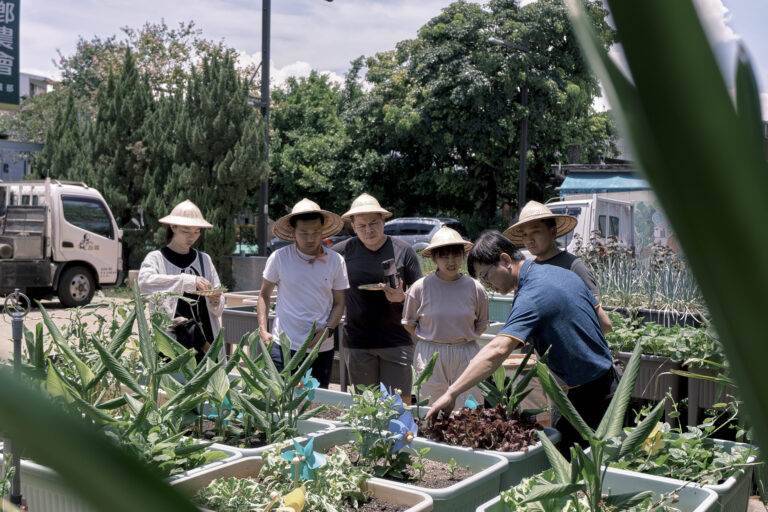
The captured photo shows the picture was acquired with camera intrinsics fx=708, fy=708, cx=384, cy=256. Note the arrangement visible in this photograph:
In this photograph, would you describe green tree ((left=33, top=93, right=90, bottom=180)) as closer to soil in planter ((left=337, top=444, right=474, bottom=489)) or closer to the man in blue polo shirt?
the man in blue polo shirt

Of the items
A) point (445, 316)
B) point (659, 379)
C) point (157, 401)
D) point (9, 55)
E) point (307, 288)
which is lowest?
point (659, 379)

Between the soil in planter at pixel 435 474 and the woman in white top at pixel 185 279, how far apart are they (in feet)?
5.67

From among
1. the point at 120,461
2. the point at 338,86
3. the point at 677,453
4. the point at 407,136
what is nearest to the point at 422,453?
the point at 677,453

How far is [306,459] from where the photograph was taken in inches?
77.0

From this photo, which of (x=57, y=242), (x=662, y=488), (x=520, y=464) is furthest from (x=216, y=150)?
(x=662, y=488)

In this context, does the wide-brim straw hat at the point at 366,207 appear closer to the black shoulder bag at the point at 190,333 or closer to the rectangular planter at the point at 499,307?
the black shoulder bag at the point at 190,333

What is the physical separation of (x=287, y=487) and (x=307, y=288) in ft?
6.82

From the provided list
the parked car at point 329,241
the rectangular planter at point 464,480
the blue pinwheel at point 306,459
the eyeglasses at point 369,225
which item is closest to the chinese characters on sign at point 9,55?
the parked car at point 329,241

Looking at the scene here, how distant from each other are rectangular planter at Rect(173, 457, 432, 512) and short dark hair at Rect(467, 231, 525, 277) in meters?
1.36

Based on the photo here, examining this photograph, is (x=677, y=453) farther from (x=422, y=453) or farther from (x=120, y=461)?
(x=120, y=461)

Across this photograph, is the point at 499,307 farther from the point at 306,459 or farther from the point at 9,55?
the point at 9,55

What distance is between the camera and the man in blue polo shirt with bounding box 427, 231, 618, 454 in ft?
8.31

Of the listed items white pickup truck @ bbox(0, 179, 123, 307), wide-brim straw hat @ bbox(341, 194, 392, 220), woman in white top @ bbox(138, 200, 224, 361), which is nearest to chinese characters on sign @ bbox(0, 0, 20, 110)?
white pickup truck @ bbox(0, 179, 123, 307)

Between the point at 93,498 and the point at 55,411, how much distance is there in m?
0.02
